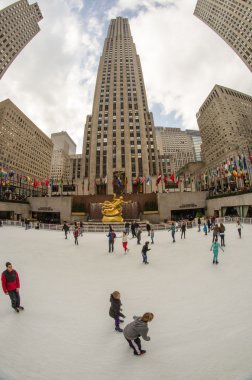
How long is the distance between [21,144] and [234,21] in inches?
4345

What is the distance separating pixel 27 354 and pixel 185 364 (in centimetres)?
320

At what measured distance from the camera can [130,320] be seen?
5309 millimetres

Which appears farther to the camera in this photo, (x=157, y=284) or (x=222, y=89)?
(x=222, y=89)

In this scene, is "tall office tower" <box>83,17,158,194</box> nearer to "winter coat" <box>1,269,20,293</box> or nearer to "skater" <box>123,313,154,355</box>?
"winter coat" <box>1,269,20,293</box>

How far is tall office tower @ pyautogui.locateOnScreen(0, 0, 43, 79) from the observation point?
72.3 meters

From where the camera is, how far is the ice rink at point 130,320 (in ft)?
11.7

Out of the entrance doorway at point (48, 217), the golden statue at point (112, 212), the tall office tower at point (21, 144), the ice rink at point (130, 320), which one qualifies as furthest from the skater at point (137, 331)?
the tall office tower at point (21, 144)

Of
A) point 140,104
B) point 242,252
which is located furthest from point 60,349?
point 140,104

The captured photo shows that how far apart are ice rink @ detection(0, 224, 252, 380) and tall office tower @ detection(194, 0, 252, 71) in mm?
85514

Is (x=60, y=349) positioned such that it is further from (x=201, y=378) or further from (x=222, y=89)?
(x=222, y=89)

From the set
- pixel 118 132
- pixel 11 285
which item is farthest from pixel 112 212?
pixel 118 132

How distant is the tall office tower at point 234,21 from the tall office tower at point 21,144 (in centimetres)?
10139

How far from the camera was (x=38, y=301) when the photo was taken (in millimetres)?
6340

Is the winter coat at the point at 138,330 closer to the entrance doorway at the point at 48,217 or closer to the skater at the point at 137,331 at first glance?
the skater at the point at 137,331
